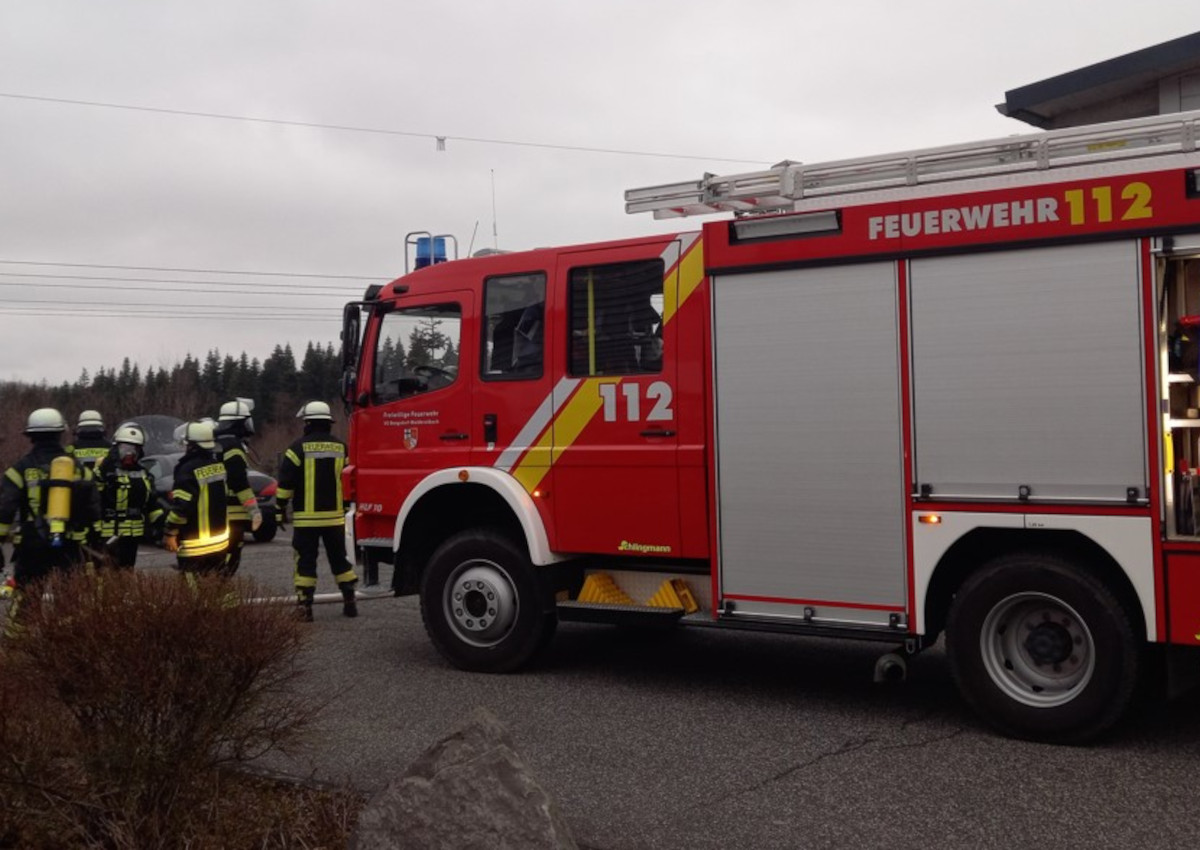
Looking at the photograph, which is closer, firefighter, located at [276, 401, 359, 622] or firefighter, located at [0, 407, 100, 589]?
firefighter, located at [0, 407, 100, 589]

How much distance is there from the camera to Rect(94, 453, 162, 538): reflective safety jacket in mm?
10453

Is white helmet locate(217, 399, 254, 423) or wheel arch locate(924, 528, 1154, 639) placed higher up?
white helmet locate(217, 399, 254, 423)

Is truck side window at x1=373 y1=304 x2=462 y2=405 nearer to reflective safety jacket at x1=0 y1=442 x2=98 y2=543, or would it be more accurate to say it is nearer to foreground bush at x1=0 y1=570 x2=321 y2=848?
reflective safety jacket at x1=0 y1=442 x2=98 y2=543

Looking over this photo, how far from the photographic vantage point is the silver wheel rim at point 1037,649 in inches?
237

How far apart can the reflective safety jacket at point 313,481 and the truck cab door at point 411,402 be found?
1835 mm

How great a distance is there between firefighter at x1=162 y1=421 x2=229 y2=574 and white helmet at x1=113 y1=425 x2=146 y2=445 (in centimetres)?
139

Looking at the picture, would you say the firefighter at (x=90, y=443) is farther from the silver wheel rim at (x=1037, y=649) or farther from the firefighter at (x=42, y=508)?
the silver wheel rim at (x=1037, y=649)

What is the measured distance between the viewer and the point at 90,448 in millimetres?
10812

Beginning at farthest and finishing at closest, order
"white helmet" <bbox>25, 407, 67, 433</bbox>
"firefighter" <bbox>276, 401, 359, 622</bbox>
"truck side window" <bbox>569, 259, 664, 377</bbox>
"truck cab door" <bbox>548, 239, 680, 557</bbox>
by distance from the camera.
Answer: "firefighter" <bbox>276, 401, 359, 622</bbox> < "white helmet" <bbox>25, 407, 67, 433</bbox> < "truck side window" <bbox>569, 259, 664, 377</bbox> < "truck cab door" <bbox>548, 239, 680, 557</bbox>

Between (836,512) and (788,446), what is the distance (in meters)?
0.46

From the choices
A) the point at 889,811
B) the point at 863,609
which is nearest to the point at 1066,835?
the point at 889,811

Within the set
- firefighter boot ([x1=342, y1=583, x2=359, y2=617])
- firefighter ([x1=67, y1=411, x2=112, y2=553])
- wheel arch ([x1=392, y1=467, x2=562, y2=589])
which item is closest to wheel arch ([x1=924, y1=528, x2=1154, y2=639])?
wheel arch ([x1=392, y1=467, x2=562, y2=589])

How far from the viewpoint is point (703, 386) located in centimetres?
716

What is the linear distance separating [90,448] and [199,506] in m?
1.87
